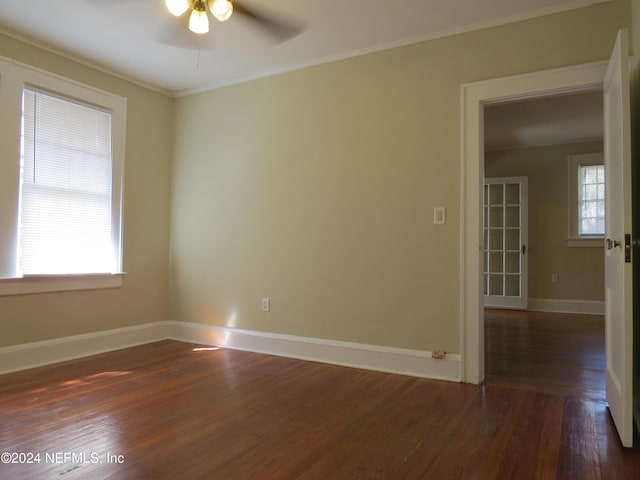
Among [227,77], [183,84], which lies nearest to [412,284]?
[227,77]

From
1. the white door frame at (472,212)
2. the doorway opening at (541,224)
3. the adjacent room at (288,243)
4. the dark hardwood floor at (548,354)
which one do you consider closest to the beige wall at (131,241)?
the adjacent room at (288,243)

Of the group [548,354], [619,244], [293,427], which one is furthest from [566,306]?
[293,427]

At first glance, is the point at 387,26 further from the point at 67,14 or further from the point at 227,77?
the point at 67,14

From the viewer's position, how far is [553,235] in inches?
261

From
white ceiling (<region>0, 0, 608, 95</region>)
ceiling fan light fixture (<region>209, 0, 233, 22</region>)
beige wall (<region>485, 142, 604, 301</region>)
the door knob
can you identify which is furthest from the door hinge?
beige wall (<region>485, 142, 604, 301</region>)

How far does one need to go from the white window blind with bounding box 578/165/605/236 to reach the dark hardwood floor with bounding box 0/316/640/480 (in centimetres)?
442

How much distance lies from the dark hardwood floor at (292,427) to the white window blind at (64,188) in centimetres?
94

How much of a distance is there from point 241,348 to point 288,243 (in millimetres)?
1074

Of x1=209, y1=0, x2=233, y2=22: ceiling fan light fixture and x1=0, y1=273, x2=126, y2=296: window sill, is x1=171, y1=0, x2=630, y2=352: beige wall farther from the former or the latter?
x1=209, y1=0, x2=233, y2=22: ceiling fan light fixture

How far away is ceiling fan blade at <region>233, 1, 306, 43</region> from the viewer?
9.46 ft

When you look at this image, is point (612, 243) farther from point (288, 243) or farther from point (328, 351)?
point (288, 243)

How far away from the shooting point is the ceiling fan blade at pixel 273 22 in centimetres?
288

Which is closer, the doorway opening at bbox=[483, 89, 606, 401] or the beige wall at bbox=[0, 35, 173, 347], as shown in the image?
the beige wall at bbox=[0, 35, 173, 347]

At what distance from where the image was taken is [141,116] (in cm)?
424
